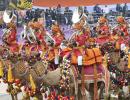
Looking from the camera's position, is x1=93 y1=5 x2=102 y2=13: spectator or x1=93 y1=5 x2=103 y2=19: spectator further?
x1=93 y1=5 x2=102 y2=13: spectator

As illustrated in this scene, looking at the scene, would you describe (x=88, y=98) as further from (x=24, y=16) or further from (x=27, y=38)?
(x=24, y=16)

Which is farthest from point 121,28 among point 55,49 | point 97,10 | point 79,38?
point 97,10

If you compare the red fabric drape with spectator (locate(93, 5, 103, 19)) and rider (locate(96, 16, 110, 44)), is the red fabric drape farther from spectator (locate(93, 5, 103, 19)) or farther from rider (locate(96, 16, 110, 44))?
rider (locate(96, 16, 110, 44))

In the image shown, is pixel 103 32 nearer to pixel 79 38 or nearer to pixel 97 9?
pixel 79 38

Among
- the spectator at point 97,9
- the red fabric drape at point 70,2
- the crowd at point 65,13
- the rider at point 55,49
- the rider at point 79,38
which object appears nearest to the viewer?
the rider at point 79,38

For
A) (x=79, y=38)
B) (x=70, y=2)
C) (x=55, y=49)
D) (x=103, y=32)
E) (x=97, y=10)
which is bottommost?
(x=55, y=49)

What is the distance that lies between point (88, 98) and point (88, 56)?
1.12 meters

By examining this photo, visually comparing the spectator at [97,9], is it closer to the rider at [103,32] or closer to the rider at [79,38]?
the rider at [103,32]

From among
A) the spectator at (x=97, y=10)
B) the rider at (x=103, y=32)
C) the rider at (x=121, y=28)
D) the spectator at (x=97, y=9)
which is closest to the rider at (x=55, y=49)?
the rider at (x=103, y=32)

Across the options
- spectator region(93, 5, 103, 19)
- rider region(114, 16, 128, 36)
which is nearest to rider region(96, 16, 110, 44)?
rider region(114, 16, 128, 36)

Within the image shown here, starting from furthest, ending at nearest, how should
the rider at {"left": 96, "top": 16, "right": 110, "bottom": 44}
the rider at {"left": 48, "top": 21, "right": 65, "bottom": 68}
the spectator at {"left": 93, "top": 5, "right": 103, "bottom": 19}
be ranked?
the spectator at {"left": 93, "top": 5, "right": 103, "bottom": 19}, the rider at {"left": 96, "top": 16, "right": 110, "bottom": 44}, the rider at {"left": 48, "top": 21, "right": 65, "bottom": 68}

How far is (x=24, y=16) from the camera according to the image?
21484mm

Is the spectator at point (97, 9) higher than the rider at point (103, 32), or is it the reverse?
the spectator at point (97, 9)

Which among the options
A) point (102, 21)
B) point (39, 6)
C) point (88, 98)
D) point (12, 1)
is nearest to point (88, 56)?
point (88, 98)
